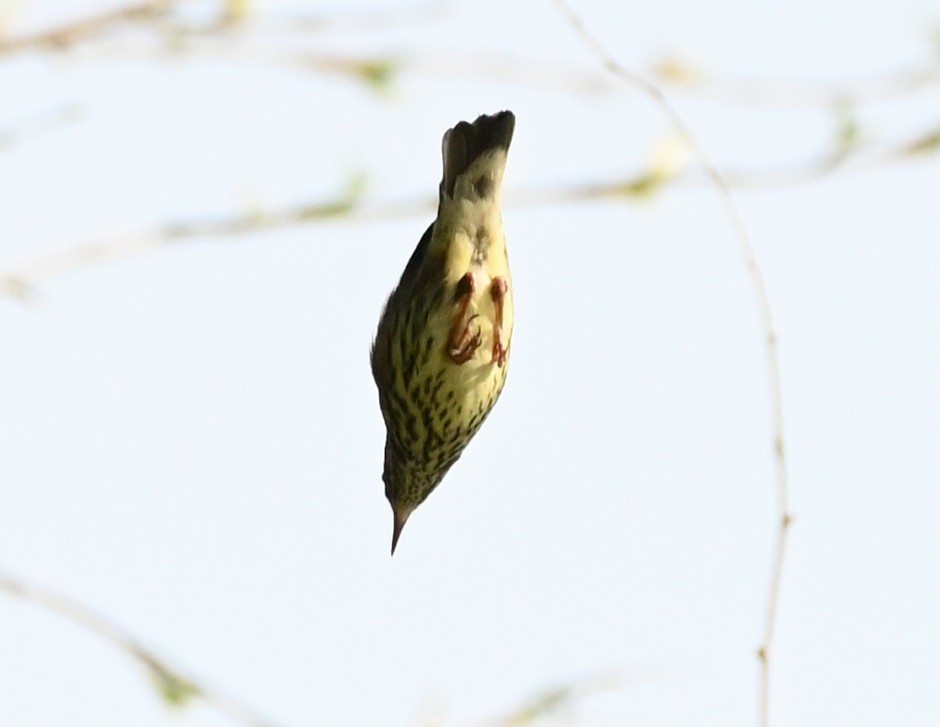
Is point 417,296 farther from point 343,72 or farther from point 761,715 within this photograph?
point 761,715

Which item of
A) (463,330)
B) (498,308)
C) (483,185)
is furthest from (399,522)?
(483,185)

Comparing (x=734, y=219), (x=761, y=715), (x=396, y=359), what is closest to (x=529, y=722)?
(x=761, y=715)

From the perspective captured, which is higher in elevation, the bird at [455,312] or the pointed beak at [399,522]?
the bird at [455,312]

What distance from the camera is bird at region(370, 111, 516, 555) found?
5012 millimetres

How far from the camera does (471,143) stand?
514cm

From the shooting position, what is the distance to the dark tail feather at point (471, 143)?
5.12 meters

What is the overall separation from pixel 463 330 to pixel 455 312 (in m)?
0.08

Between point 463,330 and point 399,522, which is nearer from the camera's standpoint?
point 463,330

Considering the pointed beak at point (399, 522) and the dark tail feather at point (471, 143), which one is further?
the pointed beak at point (399, 522)

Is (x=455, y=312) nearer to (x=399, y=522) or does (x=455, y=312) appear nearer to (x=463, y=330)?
(x=463, y=330)

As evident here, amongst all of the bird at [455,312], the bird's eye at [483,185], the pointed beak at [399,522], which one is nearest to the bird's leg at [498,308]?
the bird at [455,312]

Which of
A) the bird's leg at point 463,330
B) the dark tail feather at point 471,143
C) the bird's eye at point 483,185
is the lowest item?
the bird's leg at point 463,330

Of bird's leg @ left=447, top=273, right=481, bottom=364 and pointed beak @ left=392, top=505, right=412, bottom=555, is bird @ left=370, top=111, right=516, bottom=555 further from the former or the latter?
pointed beak @ left=392, top=505, right=412, bottom=555

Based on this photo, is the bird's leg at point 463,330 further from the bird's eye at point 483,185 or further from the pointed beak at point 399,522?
the pointed beak at point 399,522
